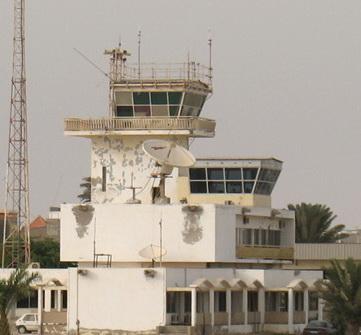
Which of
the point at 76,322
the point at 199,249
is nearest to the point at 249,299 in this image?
the point at 199,249

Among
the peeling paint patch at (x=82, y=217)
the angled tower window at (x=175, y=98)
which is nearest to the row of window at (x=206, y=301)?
the peeling paint patch at (x=82, y=217)

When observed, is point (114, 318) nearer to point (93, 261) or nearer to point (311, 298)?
point (93, 261)

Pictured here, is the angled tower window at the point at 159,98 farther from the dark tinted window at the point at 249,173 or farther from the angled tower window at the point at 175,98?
the dark tinted window at the point at 249,173

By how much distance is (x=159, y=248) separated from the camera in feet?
264

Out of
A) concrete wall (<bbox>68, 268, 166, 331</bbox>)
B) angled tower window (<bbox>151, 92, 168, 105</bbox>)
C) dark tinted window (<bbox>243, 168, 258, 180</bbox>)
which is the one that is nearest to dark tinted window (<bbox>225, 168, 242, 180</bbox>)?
dark tinted window (<bbox>243, 168, 258, 180</bbox>)

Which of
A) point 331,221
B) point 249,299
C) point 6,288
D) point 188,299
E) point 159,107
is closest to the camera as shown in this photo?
point 6,288

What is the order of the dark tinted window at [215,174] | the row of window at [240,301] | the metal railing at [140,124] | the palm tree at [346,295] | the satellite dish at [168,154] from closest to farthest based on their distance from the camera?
the palm tree at [346,295] → the row of window at [240,301] → the satellite dish at [168,154] → the dark tinted window at [215,174] → the metal railing at [140,124]

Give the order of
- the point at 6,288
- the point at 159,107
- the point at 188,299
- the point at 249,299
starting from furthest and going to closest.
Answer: the point at 159,107, the point at 249,299, the point at 188,299, the point at 6,288

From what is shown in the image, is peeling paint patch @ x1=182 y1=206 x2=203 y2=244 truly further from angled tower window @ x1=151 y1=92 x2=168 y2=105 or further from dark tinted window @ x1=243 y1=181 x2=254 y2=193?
angled tower window @ x1=151 y1=92 x2=168 y2=105

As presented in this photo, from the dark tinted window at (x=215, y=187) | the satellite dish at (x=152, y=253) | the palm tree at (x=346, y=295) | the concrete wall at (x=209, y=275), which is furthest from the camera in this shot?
the dark tinted window at (x=215, y=187)

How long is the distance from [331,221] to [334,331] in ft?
134

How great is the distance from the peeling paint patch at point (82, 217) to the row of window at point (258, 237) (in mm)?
7630

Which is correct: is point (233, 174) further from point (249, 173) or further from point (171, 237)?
point (171, 237)

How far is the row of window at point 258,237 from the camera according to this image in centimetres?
8494
